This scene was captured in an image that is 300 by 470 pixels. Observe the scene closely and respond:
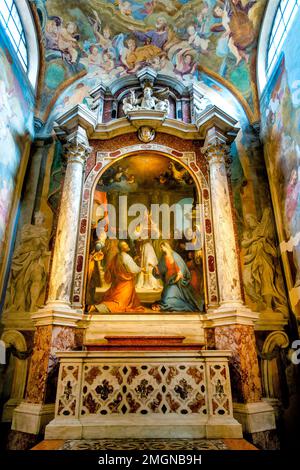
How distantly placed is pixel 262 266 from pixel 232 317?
1713 millimetres

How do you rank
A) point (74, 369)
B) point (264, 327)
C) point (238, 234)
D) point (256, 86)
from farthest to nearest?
1. point (256, 86)
2. point (238, 234)
3. point (264, 327)
4. point (74, 369)

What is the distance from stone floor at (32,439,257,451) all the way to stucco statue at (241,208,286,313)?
2886 mm

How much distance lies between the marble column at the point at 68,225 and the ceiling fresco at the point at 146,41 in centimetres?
187

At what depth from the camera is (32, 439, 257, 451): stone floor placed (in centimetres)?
406

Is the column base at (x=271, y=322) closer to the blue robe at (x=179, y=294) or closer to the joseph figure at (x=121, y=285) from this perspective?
the blue robe at (x=179, y=294)

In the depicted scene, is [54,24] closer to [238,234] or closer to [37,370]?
[238,234]

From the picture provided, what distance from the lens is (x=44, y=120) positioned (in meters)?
8.38

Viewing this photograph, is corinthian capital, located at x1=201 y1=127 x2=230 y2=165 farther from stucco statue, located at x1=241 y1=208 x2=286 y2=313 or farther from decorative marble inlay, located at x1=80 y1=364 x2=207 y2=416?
decorative marble inlay, located at x1=80 y1=364 x2=207 y2=416

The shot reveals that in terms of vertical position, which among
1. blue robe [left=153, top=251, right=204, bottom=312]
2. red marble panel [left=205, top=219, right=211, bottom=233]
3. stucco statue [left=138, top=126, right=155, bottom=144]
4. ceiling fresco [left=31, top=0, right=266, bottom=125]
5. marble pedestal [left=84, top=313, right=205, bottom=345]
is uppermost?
ceiling fresco [left=31, top=0, right=266, bottom=125]

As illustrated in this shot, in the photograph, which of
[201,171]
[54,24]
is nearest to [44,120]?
[54,24]

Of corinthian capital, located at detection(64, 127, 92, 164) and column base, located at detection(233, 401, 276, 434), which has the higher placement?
corinthian capital, located at detection(64, 127, 92, 164)

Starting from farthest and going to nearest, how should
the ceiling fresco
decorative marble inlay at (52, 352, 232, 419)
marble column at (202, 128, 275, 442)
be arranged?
the ceiling fresco → marble column at (202, 128, 275, 442) → decorative marble inlay at (52, 352, 232, 419)

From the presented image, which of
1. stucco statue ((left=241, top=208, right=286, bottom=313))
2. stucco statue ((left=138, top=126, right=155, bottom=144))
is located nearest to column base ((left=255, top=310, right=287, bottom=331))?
stucco statue ((left=241, top=208, right=286, bottom=313))

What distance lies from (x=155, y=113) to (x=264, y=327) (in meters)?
5.22
